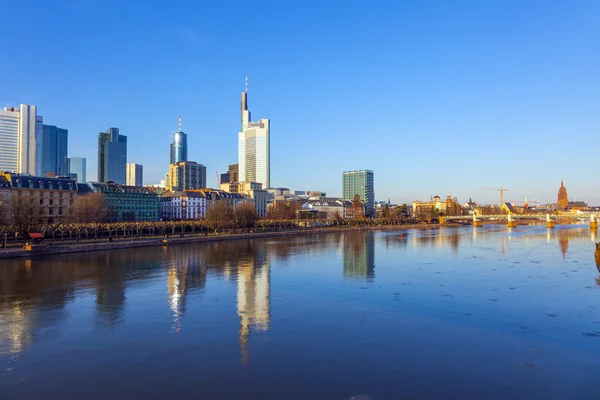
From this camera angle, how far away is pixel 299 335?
17578 mm

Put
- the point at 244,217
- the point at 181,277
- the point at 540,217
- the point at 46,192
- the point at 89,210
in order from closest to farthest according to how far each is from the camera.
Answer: the point at 181,277 < the point at 89,210 < the point at 46,192 < the point at 244,217 < the point at 540,217

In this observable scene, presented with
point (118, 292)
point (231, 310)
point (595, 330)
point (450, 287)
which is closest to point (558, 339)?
point (595, 330)

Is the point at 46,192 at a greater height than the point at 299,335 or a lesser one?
greater

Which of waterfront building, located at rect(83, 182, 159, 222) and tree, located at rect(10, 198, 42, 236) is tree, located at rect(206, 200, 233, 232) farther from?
tree, located at rect(10, 198, 42, 236)

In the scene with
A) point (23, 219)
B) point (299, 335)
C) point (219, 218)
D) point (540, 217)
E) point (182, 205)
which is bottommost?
point (299, 335)

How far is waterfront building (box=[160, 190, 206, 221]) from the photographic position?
12812 cm

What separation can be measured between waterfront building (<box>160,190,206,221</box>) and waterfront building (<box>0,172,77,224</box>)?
40550 millimetres

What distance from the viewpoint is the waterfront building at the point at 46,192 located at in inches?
3014

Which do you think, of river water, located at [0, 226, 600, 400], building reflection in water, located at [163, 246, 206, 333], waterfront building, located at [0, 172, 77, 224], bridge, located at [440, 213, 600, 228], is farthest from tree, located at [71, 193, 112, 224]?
bridge, located at [440, 213, 600, 228]

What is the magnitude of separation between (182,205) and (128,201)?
19684 millimetres

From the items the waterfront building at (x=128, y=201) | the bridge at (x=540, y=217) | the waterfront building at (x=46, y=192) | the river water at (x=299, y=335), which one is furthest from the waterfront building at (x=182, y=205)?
the river water at (x=299, y=335)

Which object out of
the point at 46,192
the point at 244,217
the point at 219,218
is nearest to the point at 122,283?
the point at 219,218

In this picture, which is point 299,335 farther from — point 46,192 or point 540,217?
point 540,217

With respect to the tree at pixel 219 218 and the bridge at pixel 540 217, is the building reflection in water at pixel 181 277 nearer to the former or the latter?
the tree at pixel 219 218
